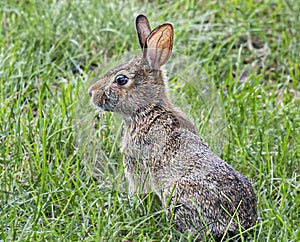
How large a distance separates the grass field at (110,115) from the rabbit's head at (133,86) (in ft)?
0.74

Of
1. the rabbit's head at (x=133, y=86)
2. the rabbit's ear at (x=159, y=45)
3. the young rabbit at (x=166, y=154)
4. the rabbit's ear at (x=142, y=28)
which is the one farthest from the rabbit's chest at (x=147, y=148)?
the rabbit's ear at (x=142, y=28)

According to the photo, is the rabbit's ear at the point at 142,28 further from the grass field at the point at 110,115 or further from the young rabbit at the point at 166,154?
the grass field at the point at 110,115

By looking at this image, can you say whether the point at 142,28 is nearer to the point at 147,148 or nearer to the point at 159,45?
the point at 159,45

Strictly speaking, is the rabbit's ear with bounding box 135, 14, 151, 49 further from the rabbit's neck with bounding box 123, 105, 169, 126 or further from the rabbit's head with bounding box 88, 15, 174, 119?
the rabbit's neck with bounding box 123, 105, 169, 126

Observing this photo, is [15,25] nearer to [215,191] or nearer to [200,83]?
[200,83]

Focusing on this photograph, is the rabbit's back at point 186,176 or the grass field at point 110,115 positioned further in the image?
the grass field at point 110,115

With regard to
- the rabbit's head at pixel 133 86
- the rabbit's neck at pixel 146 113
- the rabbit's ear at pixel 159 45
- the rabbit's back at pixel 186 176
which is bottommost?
the rabbit's back at pixel 186 176

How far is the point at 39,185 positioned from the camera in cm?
416

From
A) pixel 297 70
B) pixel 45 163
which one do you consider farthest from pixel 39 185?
pixel 297 70

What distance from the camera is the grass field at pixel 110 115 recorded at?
389cm

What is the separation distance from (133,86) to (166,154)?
1.32 feet

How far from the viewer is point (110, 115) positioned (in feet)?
14.3

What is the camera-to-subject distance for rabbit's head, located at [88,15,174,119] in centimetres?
402

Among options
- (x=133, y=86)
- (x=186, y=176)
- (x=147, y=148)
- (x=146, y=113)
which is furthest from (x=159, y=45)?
(x=186, y=176)
